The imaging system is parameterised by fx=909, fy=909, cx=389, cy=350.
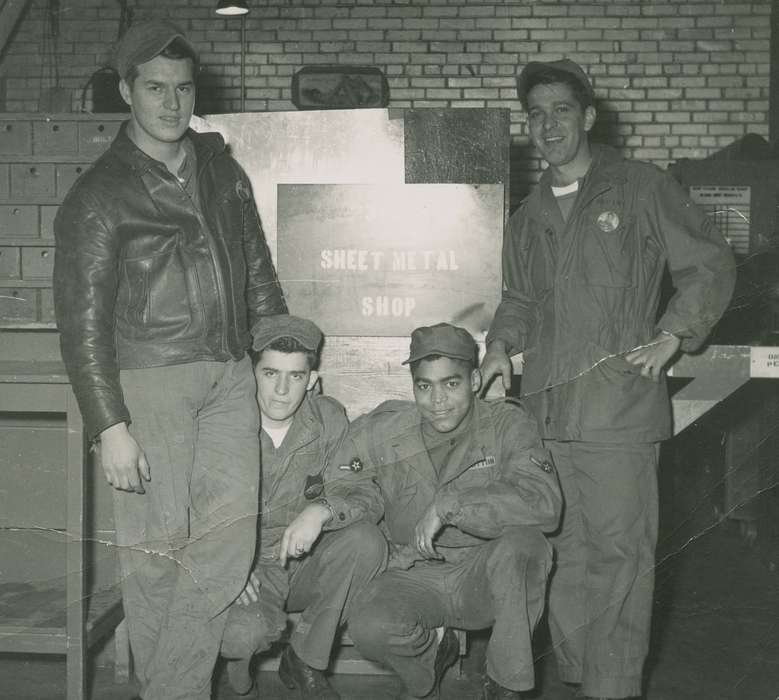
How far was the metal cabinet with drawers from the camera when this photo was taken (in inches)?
134

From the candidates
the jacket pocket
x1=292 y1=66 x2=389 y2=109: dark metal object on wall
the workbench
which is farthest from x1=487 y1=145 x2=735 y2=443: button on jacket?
x1=292 y1=66 x2=389 y2=109: dark metal object on wall

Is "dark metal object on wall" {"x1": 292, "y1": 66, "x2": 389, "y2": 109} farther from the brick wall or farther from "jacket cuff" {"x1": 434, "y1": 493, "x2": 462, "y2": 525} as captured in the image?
"jacket cuff" {"x1": 434, "y1": 493, "x2": 462, "y2": 525}

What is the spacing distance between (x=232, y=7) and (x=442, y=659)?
579 cm

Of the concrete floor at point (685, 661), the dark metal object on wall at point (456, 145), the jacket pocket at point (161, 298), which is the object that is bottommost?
the concrete floor at point (685, 661)

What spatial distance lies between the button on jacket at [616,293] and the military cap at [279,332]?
0.81m

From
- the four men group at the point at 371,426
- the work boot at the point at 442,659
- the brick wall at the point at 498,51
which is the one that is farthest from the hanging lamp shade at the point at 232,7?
the work boot at the point at 442,659

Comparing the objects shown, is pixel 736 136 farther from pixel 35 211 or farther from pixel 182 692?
pixel 182 692

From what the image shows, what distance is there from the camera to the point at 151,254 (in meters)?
2.80

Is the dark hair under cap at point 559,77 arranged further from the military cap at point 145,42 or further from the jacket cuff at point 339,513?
the jacket cuff at point 339,513

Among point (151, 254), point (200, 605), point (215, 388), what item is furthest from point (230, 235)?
point (200, 605)

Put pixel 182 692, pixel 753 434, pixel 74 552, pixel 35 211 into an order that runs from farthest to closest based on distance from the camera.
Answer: pixel 753 434
pixel 35 211
pixel 74 552
pixel 182 692

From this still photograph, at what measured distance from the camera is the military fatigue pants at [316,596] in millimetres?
2912

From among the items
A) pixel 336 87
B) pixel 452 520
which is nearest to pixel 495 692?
pixel 452 520

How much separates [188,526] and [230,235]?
94 cm
